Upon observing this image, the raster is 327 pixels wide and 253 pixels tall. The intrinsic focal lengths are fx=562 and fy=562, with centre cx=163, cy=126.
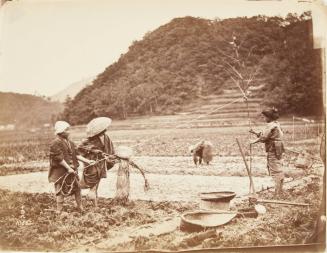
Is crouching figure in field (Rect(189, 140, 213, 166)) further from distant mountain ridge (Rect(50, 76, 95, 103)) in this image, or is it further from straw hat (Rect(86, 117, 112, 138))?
distant mountain ridge (Rect(50, 76, 95, 103))

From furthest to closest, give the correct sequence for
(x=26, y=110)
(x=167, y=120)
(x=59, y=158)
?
(x=167, y=120), (x=26, y=110), (x=59, y=158)


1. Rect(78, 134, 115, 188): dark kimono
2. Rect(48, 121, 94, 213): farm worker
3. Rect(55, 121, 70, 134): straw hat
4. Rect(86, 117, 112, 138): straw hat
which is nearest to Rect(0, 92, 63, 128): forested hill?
Rect(55, 121, 70, 134): straw hat

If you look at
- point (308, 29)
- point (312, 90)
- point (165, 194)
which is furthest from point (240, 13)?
point (165, 194)

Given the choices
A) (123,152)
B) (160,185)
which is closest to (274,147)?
(160,185)

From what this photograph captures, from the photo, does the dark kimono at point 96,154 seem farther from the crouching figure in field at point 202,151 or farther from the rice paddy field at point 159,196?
the crouching figure in field at point 202,151

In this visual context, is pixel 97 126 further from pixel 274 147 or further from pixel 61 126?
pixel 274 147

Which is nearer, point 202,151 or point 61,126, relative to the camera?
point 61,126
